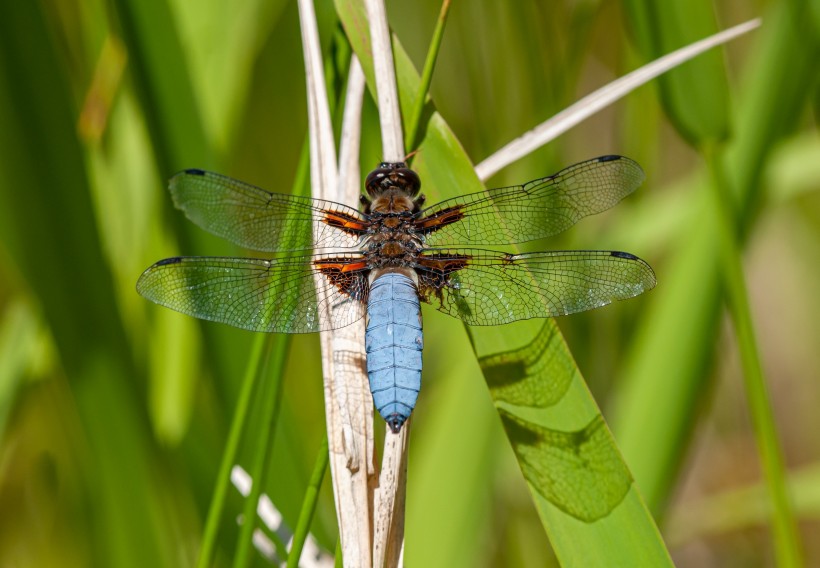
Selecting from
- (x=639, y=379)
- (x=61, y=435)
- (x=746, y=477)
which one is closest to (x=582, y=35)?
(x=639, y=379)

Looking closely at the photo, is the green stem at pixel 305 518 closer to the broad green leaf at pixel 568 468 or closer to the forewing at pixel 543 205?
the broad green leaf at pixel 568 468

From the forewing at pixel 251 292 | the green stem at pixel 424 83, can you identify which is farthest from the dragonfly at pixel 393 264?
the green stem at pixel 424 83

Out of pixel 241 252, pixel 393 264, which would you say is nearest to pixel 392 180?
pixel 393 264

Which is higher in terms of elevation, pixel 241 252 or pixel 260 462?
pixel 241 252

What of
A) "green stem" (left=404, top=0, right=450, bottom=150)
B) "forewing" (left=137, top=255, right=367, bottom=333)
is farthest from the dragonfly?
"green stem" (left=404, top=0, right=450, bottom=150)

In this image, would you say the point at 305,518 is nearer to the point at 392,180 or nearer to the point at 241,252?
the point at 392,180

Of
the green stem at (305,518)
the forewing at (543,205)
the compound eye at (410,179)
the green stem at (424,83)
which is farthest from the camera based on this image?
the forewing at (543,205)
